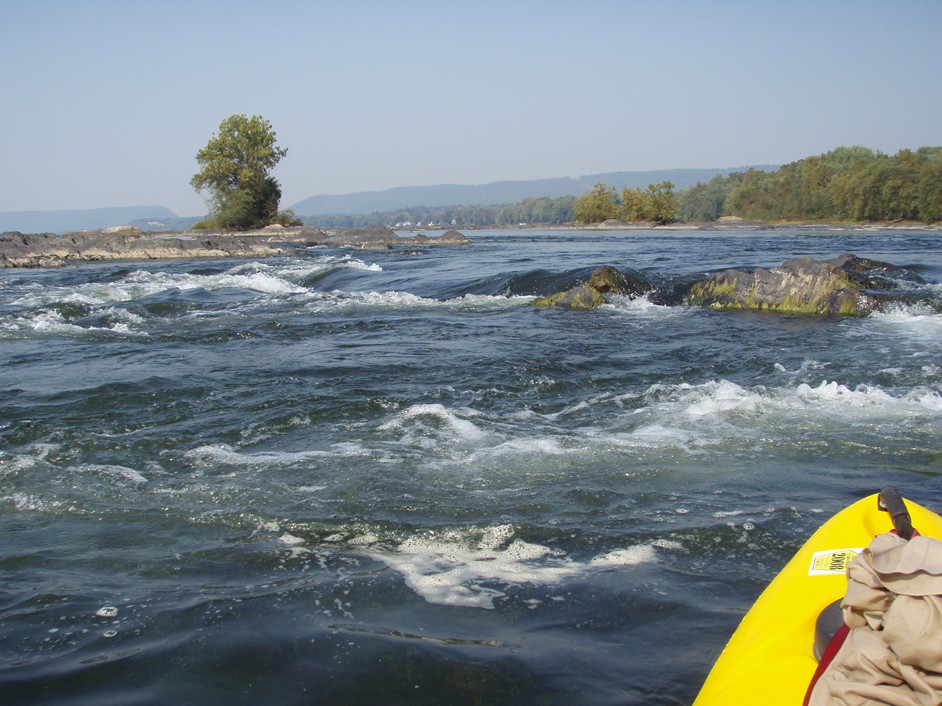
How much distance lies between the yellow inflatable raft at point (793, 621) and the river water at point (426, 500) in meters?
0.61

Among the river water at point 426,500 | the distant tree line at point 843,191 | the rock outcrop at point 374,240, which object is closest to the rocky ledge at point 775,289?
the river water at point 426,500

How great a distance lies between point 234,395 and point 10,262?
1192 inches

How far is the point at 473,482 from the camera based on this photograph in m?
5.49

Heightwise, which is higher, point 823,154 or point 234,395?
point 823,154

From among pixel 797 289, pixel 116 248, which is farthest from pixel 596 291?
pixel 116 248

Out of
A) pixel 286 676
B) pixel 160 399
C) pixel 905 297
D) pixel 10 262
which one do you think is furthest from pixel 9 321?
pixel 10 262

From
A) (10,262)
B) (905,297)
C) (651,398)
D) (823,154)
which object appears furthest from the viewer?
(823,154)

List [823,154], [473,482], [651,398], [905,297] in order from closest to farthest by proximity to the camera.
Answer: [473,482]
[651,398]
[905,297]
[823,154]

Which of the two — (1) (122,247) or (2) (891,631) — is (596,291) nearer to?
(2) (891,631)

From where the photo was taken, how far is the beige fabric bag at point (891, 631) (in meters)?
1.72

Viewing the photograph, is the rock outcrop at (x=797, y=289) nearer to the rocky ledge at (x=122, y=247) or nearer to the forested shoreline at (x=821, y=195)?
the rocky ledge at (x=122, y=247)

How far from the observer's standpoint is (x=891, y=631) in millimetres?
1791

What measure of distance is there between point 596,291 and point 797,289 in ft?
12.8

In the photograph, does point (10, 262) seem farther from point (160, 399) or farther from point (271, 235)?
point (160, 399)
